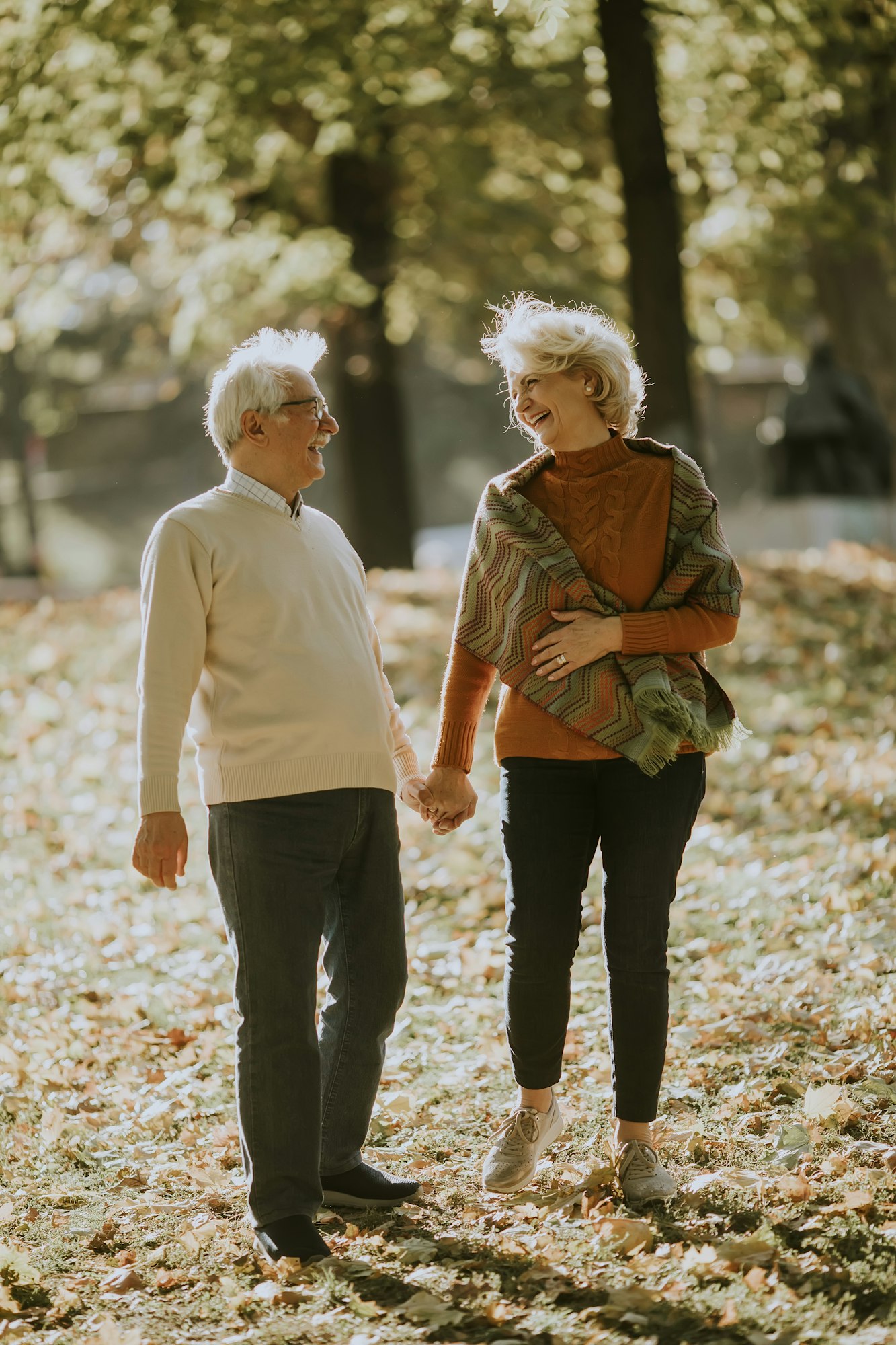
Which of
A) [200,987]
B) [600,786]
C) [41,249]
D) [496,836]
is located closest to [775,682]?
[496,836]

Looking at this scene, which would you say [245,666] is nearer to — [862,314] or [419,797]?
[419,797]

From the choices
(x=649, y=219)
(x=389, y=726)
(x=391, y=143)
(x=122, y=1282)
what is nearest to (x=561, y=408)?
(x=389, y=726)

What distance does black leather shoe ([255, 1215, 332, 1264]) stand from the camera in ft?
11.7

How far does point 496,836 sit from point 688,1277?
4302 millimetres

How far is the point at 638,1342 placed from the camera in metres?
3.09

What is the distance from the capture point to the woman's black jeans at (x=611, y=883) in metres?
3.71

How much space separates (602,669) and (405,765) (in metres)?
0.74

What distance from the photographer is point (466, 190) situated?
1424 centimetres

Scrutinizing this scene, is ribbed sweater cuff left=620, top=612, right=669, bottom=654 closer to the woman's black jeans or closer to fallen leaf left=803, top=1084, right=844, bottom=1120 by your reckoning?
the woman's black jeans

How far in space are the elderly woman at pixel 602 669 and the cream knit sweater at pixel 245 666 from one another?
1.39 feet

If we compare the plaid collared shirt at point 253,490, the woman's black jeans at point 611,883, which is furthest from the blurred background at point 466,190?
the woman's black jeans at point 611,883

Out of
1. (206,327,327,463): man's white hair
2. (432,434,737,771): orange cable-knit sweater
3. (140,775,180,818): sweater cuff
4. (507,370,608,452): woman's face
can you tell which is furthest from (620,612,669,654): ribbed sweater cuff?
(140,775,180,818): sweater cuff

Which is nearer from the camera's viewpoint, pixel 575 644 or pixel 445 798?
pixel 575 644

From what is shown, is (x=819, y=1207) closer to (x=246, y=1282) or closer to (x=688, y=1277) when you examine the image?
(x=688, y=1277)
